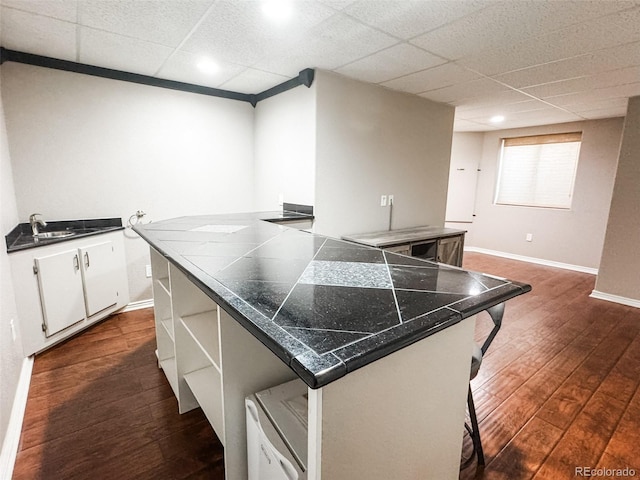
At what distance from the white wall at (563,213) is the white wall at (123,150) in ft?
15.4

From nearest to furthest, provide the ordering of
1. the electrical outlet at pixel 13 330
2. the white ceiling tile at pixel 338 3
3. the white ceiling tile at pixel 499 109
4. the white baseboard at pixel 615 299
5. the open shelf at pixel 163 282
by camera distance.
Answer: the white ceiling tile at pixel 338 3 → the electrical outlet at pixel 13 330 → the open shelf at pixel 163 282 → the white baseboard at pixel 615 299 → the white ceiling tile at pixel 499 109

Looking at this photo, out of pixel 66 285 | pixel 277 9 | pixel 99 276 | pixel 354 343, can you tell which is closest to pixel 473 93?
pixel 277 9

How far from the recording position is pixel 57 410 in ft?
6.17

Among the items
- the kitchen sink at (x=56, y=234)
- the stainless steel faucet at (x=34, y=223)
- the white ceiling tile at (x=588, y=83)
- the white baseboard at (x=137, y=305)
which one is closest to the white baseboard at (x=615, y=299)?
the white ceiling tile at (x=588, y=83)

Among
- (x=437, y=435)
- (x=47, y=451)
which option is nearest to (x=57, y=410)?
(x=47, y=451)

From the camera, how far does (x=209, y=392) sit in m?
1.62

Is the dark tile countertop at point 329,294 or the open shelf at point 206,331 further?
the open shelf at point 206,331

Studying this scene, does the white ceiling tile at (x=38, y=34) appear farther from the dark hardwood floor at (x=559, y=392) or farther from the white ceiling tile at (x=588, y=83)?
the white ceiling tile at (x=588, y=83)

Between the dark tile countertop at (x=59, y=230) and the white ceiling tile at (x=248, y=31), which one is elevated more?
the white ceiling tile at (x=248, y=31)

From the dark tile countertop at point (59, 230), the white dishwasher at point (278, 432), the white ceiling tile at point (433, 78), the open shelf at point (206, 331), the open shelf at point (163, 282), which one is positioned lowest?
the white dishwasher at point (278, 432)

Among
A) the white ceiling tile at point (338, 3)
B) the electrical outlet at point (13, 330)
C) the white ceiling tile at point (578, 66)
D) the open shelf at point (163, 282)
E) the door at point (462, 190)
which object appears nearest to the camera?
the white ceiling tile at point (338, 3)

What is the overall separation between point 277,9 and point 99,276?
2.66 meters

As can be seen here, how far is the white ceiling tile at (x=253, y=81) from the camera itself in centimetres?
306

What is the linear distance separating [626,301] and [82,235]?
5795 mm
